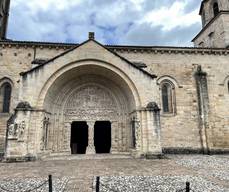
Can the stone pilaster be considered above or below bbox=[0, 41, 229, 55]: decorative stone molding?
below

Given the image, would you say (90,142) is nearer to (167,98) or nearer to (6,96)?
(167,98)

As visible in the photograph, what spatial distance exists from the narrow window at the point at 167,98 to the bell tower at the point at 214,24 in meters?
6.92

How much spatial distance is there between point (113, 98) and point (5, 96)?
26.5ft

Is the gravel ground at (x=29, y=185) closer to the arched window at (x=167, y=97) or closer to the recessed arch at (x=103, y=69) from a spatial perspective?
the recessed arch at (x=103, y=69)

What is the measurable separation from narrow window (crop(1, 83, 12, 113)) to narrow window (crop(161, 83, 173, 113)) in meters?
11.9

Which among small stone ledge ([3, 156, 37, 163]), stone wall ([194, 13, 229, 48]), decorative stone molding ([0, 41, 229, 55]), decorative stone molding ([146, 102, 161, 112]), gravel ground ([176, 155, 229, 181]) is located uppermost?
stone wall ([194, 13, 229, 48])

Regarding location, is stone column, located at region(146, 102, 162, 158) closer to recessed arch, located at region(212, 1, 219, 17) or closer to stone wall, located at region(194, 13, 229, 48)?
stone wall, located at region(194, 13, 229, 48)

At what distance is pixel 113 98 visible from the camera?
610 inches

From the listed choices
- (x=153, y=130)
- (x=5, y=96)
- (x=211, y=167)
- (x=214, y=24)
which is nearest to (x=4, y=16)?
(x=5, y=96)

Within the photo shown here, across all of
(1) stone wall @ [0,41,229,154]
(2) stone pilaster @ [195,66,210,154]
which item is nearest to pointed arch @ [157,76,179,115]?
(1) stone wall @ [0,41,229,154]

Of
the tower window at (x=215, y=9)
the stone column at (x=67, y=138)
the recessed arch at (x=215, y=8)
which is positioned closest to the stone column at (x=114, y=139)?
the stone column at (x=67, y=138)

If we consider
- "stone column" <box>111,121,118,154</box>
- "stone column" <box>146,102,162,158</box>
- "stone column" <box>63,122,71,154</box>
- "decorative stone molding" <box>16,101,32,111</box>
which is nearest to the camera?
"decorative stone molding" <box>16,101,32,111</box>

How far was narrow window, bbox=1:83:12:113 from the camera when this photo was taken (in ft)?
49.2

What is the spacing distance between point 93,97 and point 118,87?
2095mm
